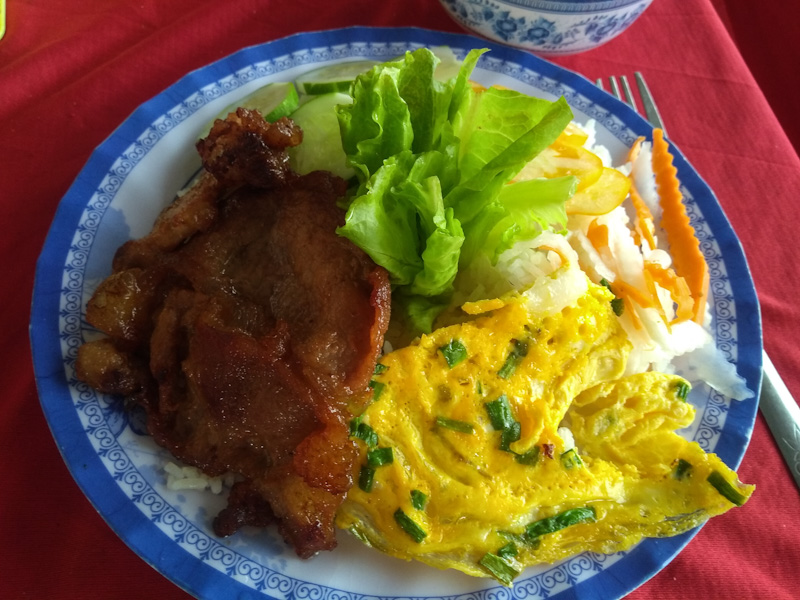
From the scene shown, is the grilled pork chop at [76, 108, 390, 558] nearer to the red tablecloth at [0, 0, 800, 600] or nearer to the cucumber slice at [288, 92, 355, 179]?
the cucumber slice at [288, 92, 355, 179]

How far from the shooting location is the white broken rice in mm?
1803

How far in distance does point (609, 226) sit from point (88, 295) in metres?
1.99

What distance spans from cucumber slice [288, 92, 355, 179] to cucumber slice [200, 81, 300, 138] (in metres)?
0.10

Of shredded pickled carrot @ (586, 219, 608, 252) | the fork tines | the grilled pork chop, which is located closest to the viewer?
the grilled pork chop

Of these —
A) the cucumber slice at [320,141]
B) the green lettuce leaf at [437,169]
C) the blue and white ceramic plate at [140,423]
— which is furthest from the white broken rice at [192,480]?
the cucumber slice at [320,141]

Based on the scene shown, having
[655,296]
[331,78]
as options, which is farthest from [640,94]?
[331,78]

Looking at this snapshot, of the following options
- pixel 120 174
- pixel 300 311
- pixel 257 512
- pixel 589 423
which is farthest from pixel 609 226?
pixel 120 174

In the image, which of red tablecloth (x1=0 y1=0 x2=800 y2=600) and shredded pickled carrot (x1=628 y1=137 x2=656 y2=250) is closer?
red tablecloth (x1=0 y1=0 x2=800 y2=600)

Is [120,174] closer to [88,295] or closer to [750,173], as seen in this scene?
[88,295]

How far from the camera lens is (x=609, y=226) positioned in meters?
2.23

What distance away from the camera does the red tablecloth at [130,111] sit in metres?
1.93

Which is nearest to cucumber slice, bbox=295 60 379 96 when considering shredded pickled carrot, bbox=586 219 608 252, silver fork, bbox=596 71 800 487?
shredded pickled carrot, bbox=586 219 608 252

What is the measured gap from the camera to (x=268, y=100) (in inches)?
96.2

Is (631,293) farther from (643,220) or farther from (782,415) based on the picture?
(782,415)
